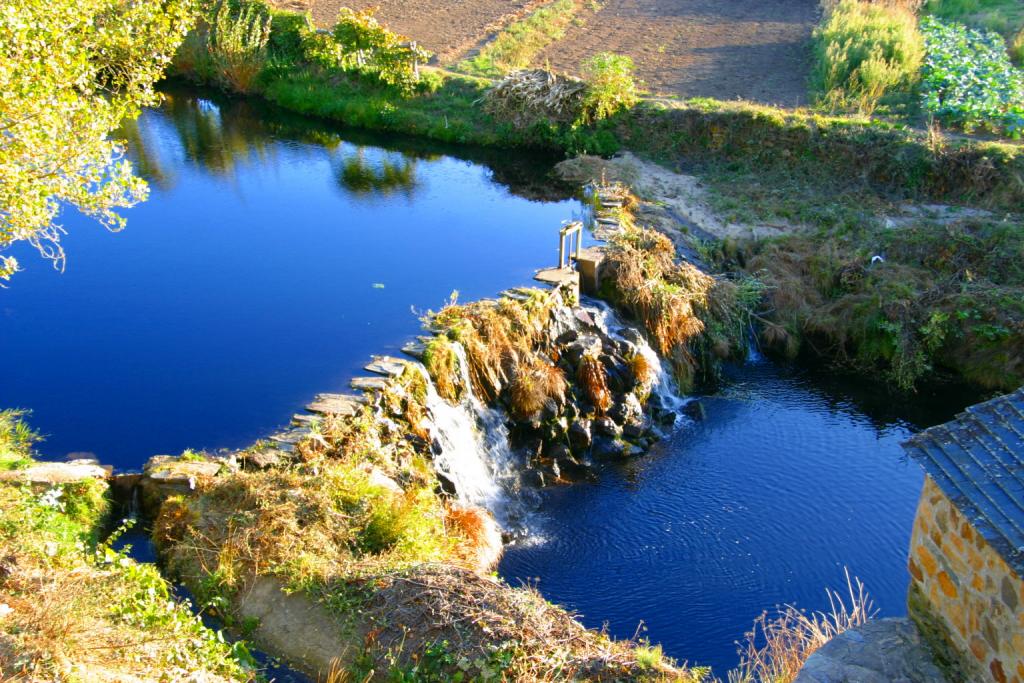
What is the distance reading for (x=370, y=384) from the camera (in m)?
11.5

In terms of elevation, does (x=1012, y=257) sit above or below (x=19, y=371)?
below

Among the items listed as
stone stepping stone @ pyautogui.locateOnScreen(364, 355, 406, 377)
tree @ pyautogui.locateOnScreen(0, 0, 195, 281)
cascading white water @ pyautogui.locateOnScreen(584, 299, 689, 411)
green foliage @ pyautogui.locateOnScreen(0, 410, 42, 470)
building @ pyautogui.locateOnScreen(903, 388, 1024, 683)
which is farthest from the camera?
cascading white water @ pyautogui.locateOnScreen(584, 299, 689, 411)

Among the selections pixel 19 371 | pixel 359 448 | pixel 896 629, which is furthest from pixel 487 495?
pixel 19 371

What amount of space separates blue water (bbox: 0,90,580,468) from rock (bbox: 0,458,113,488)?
83 centimetres

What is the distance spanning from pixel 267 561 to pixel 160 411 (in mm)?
4038

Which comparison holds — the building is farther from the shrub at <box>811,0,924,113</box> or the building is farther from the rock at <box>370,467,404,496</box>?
the shrub at <box>811,0,924,113</box>

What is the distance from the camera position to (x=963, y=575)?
6871mm

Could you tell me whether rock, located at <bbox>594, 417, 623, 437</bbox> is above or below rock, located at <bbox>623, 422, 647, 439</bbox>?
above

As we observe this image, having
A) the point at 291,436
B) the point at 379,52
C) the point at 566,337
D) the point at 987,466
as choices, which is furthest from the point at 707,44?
the point at 987,466

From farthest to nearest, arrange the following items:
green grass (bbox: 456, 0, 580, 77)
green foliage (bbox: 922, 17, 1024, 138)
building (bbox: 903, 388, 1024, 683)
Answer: green grass (bbox: 456, 0, 580, 77), green foliage (bbox: 922, 17, 1024, 138), building (bbox: 903, 388, 1024, 683)

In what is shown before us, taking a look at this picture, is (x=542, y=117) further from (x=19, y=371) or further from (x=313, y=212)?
(x=19, y=371)

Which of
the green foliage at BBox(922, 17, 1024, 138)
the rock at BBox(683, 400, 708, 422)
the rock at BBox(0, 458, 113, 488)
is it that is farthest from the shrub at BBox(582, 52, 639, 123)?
the rock at BBox(0, 458, 113, 488)

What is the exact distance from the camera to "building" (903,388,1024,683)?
6219 mm

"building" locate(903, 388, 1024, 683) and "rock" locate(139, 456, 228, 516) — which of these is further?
"rock" locate(139, 456, 228, 516)
